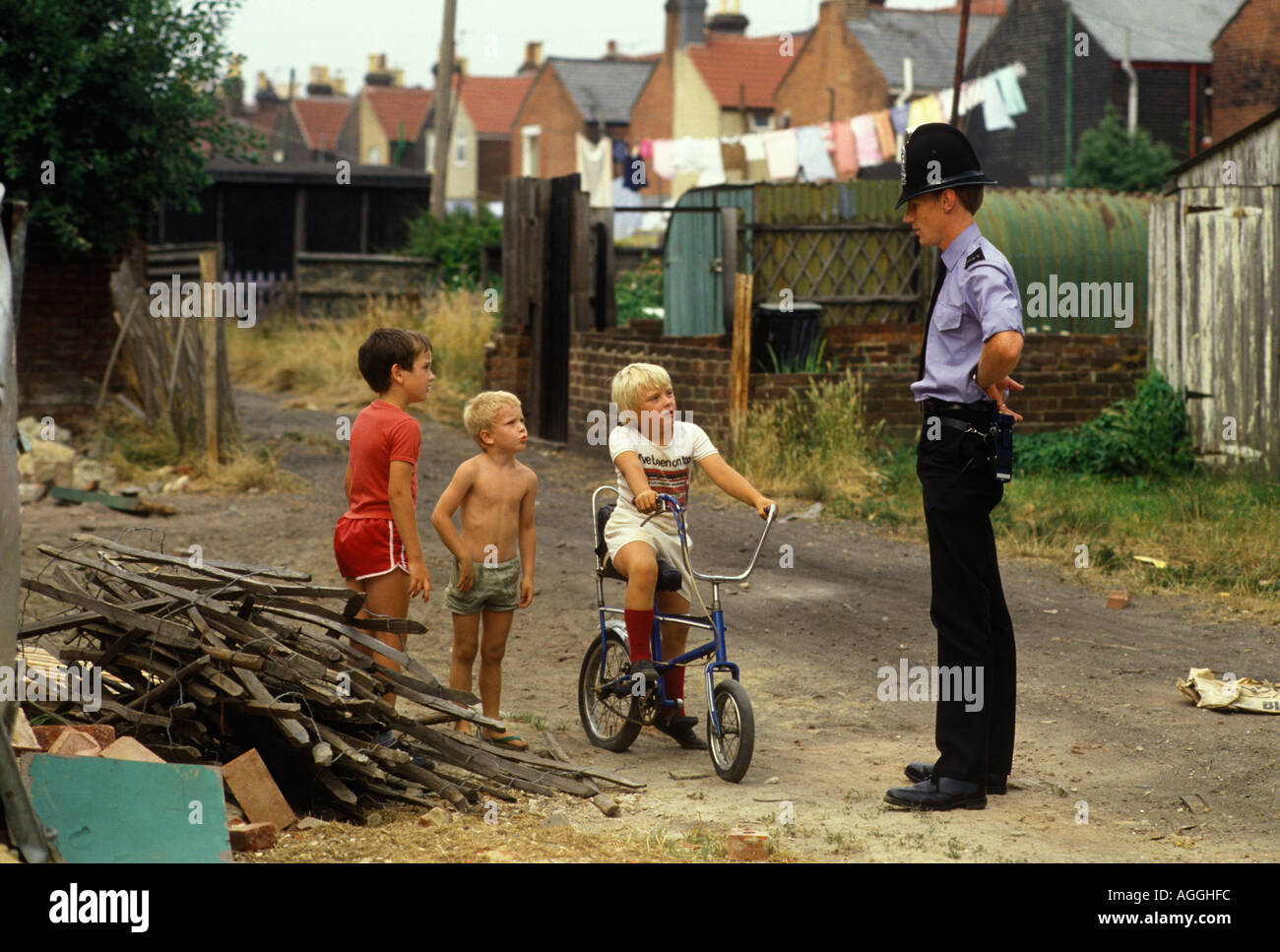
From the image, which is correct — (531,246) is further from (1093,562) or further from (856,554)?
(1093,562)

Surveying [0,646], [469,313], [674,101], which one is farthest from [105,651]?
[674,101]

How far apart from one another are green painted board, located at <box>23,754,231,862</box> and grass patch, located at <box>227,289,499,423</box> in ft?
39.9

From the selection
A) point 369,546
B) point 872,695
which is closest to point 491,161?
point 872,695

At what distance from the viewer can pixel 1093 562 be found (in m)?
9.07

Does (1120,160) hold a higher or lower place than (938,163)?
higher

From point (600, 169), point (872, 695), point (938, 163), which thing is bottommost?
point (872, 695)

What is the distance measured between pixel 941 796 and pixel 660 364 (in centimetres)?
877

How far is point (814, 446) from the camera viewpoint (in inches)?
473

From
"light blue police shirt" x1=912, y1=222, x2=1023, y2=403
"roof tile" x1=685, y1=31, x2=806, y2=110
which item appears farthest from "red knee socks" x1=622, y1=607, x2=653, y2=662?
"roof tile" x1=685, y1=31, x2=806, y2=110

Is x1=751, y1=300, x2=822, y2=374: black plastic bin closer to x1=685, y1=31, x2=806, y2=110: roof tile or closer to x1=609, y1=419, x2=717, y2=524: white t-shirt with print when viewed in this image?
x1=609, y1=419, x2=717, y2=524: white t-shirt with print

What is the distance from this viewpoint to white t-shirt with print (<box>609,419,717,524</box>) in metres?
5.52

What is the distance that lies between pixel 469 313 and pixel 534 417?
4.28m

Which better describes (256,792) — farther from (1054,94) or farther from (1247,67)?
(1054,94)

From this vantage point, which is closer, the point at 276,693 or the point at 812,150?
the point at 276,693
